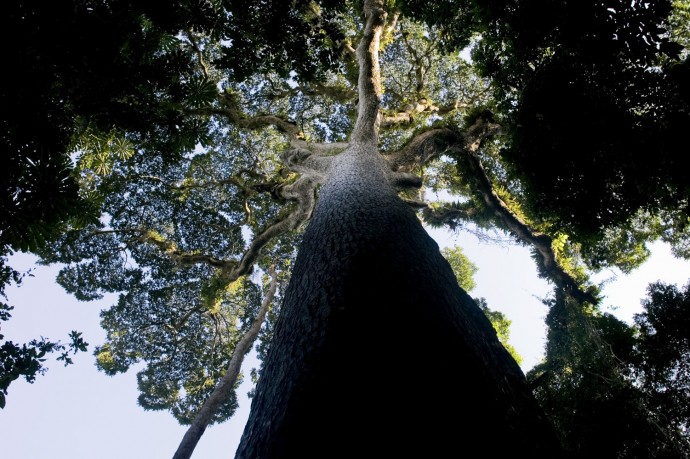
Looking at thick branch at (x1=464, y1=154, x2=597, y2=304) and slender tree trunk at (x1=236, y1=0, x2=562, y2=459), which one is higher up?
thick branch at (x1=464, y1=154, x2=597, y2=304)

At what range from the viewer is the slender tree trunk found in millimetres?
1496

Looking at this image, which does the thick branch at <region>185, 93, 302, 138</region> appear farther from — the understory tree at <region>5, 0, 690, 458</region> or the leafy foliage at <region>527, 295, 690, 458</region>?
the leafy foliage at <region>527, 295, 690, 458</region>

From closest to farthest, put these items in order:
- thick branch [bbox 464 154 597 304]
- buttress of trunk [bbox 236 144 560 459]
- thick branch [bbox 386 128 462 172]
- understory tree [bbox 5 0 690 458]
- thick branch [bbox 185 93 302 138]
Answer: buttress of trunk [bbox 236 144 560 459], understory tree [bbox 5 0 690 458], thick branch [bbox 386 128 462 172], thick branch [bbox 464 154 597 304], thick branch [bbox 185 93 302 138]

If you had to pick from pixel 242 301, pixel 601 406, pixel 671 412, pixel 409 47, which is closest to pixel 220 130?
pixel 242 301

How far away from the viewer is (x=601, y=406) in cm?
633

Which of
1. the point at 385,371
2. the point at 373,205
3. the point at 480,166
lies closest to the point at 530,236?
the point at 480,166

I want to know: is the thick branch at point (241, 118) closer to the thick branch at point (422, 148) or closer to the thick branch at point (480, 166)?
the thick branch at point (422, 148)

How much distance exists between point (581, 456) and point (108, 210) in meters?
14.4

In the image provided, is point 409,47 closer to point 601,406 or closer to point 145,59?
point 145,59

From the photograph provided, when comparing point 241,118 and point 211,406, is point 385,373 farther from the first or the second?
point 241,118

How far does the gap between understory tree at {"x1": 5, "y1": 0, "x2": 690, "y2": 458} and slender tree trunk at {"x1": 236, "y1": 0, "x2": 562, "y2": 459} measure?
1 centimetres

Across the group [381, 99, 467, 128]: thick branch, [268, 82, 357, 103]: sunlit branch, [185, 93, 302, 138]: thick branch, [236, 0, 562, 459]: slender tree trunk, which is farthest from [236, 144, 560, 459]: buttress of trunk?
[268, 82, 357, 103]: sunlit branch

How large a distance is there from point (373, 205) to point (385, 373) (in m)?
2.71

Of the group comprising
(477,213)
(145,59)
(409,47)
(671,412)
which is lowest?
(671,412)
